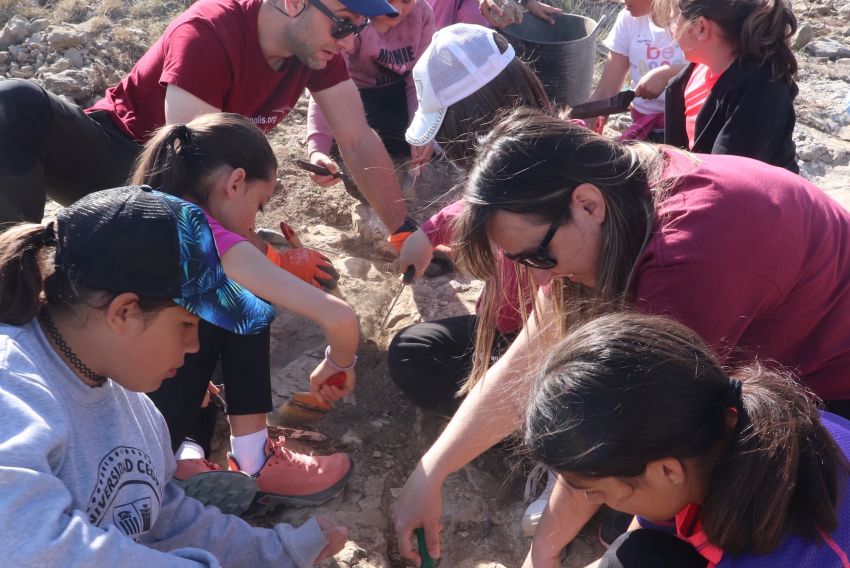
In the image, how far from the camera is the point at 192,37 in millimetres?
2607

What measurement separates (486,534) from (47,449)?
135 cm

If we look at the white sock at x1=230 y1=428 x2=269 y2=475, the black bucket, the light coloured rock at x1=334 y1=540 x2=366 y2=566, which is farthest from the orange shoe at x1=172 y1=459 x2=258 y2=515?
the black bucket

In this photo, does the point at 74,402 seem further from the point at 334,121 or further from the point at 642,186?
the point at 334,121

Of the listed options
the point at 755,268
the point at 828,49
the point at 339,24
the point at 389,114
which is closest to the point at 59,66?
the point at 389,114

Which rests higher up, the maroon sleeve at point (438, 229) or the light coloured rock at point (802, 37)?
the maroon sleeve at point (438, 229)

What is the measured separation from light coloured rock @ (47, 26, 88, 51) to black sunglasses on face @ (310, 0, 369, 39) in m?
2.55

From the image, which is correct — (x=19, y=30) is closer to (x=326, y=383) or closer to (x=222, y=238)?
(x=222, y=238)

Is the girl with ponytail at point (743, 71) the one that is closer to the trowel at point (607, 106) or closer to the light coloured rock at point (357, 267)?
the trowel at point (607, 106)

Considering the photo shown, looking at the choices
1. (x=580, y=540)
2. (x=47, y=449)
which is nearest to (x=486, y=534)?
(x=580, y=540)

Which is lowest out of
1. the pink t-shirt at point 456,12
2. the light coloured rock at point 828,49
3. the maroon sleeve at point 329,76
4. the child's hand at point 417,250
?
the light coloured rock at point 828,49

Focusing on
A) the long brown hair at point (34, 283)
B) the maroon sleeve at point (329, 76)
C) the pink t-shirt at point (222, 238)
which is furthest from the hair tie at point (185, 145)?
the maroon sleeve at point (329, 76)

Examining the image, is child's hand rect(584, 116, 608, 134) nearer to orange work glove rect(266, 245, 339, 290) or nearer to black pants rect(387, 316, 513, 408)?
orange work glove rect(266, 245, 339, 290)

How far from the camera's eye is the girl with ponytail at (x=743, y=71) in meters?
2.42

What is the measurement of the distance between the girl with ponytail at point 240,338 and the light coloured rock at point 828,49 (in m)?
4.75
